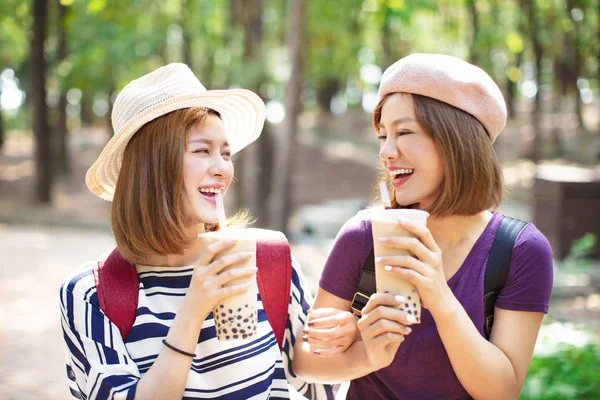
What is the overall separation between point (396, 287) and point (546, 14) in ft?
81.5

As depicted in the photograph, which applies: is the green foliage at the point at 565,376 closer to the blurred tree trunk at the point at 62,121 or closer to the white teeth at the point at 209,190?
the white teeth at the point at 209,190

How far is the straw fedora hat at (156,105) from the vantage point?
7.71 feet

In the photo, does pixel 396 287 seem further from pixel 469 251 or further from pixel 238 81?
pixel 238 81

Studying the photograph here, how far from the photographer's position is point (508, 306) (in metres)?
2.15

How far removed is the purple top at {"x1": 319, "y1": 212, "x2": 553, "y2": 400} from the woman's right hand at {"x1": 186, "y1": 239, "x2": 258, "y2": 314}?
1.67 ft

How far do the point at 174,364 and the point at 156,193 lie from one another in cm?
61

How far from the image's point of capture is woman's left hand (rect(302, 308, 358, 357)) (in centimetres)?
219

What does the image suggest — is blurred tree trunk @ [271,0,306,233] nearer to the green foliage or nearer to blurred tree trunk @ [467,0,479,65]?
blurred tree trunk @ [467,0,479,65]

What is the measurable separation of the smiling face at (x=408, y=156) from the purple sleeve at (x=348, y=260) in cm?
20

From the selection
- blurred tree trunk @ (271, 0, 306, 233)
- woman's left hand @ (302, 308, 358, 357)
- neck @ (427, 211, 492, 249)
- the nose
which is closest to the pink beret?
the nose

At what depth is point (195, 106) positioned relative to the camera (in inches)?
94.6

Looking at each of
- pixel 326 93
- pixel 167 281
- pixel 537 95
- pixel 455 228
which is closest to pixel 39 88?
pixel 537 95

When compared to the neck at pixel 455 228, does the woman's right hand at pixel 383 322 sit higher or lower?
lower

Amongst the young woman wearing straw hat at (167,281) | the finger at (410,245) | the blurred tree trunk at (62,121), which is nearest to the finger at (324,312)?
the young woman wearing straw hat at (167,281)
